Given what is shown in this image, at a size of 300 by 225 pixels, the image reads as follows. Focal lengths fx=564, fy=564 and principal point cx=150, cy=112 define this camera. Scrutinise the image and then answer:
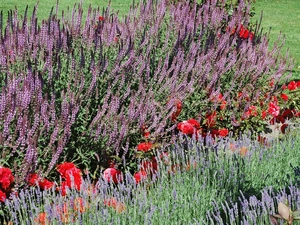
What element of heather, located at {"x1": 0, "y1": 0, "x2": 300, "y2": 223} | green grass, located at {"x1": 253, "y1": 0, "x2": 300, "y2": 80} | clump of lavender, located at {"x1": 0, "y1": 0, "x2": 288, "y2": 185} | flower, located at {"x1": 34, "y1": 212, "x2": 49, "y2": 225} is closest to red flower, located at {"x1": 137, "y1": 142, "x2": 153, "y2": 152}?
heather, located at {"x1": 0, "y1": 0, "x2": 300, "y2": 223}

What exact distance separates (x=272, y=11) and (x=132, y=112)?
13590mm

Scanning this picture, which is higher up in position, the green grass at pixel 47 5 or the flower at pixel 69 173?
the flower at pixel 69 173

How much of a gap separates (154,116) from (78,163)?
29.7 inches

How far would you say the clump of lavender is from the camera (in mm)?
Answer: 3959

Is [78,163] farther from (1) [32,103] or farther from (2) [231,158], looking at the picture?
(2) [231,158]

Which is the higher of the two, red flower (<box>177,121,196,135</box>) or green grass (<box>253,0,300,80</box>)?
red flower (<box>177,121,196,135</box>)

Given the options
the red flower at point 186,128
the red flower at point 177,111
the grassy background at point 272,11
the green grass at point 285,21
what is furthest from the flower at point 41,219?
the grassy background at point 272,11

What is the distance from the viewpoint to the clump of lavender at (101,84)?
3.96m

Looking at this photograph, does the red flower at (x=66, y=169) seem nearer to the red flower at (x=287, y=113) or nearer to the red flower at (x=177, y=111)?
the red flower at (x=177, y=111)

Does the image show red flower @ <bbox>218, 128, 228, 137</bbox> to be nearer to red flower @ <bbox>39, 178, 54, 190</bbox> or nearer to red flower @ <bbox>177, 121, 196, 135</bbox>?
red flower @ <bbox>177, 121, 196, 135</bbox>

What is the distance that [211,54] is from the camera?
5945 mm

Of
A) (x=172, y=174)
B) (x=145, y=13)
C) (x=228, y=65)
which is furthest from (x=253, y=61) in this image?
(x=172, y=174)

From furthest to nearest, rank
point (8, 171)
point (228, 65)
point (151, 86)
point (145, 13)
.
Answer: point (145, 13) < point (228, 65) < point (151, 86) < point (8, 171)

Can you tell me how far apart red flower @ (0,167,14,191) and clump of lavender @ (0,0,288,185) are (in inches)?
2.3
